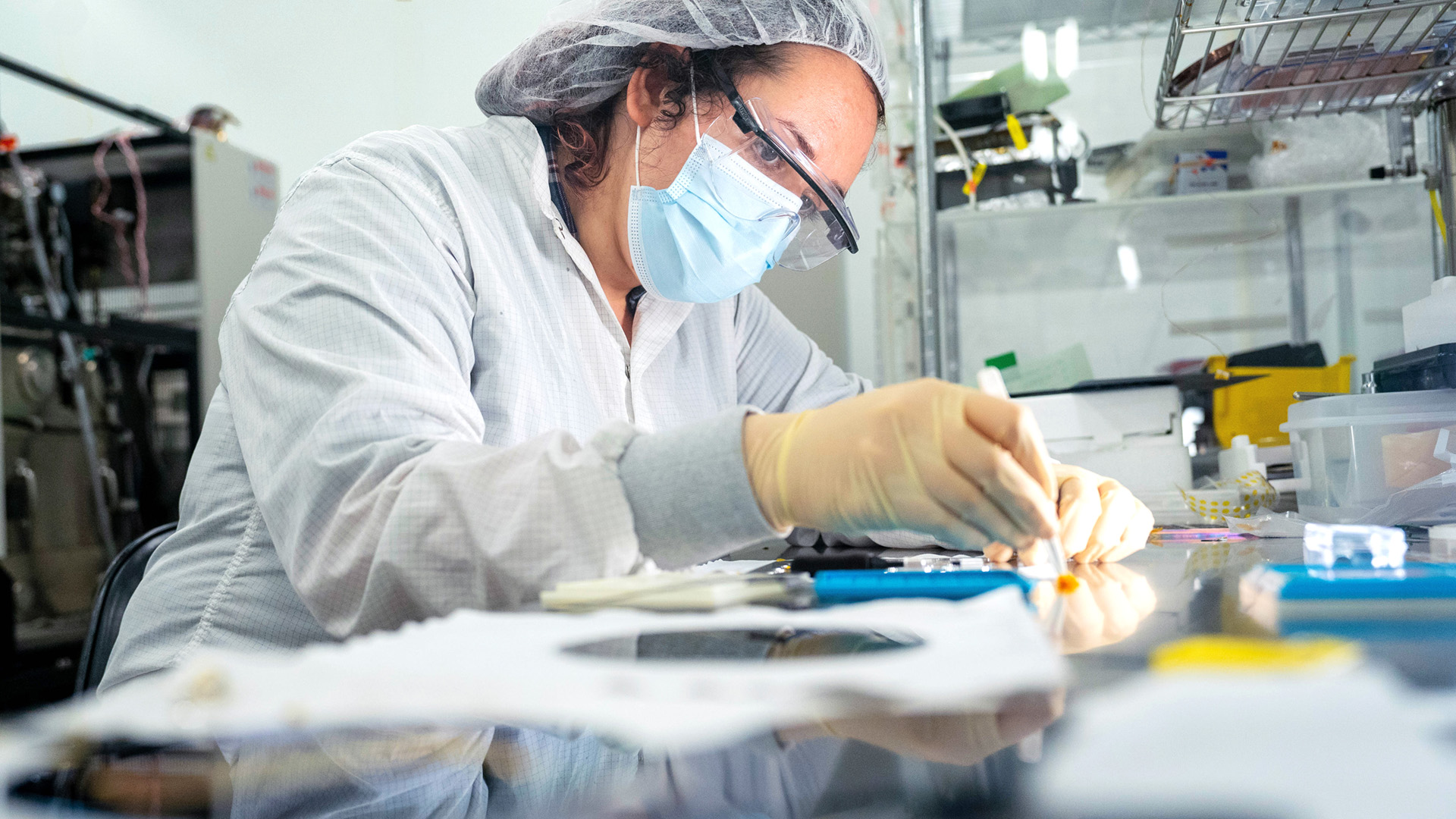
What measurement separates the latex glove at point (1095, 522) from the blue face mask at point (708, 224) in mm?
411

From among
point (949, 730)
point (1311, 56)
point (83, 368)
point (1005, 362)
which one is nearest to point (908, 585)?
point (949, 730)

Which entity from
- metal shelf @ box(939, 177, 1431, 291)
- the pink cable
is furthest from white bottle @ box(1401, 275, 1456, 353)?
the pink cable

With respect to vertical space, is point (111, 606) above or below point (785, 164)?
below

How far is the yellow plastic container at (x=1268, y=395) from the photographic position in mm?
1564

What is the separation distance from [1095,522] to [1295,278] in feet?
5.25

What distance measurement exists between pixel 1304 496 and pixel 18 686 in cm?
229

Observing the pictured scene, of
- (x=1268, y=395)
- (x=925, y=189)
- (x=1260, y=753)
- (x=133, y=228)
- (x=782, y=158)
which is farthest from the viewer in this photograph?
(x=133, y=228)

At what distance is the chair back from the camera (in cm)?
81

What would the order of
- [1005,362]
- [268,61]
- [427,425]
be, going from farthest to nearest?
[268,61] < [1005,362] < [427,425]

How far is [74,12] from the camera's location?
9.50 feet

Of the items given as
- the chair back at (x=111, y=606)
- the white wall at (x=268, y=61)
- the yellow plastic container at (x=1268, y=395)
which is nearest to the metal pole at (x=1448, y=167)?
the yellow plastic container at (x=1268, y=395)

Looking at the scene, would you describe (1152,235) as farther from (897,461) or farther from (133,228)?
(133,228)

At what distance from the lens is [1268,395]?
161 centimetres

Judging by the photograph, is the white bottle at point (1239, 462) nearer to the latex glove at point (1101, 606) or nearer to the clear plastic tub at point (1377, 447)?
the clear plastic tub at point (1377, 447)
